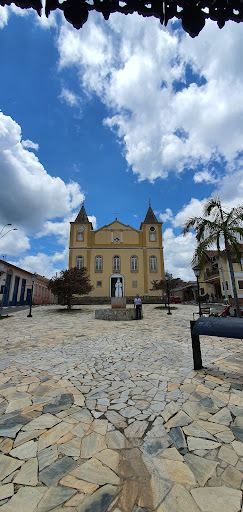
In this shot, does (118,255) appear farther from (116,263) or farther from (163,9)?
(163,9)

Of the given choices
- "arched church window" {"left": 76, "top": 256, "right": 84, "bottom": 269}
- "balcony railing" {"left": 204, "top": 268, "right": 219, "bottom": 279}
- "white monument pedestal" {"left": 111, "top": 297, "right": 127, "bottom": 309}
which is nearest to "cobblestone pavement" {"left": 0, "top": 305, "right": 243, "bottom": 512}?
"white monument pedestal" {"left": 111, "top": 297, "right": 127, "bottom": 309}

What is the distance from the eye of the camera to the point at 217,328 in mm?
3625

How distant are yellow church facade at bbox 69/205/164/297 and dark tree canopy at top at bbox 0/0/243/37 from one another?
92.8ft

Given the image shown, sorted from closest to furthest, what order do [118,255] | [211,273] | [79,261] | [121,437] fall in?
1. [121,437]
2. [211,273]
3. [79,261]
4. [118,255]

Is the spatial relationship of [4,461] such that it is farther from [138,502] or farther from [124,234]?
[124,234]

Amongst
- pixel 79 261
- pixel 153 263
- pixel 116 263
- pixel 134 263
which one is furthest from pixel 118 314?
pixel 153 263

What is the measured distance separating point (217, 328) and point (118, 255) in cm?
2760

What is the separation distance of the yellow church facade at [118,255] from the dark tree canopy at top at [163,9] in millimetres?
28283

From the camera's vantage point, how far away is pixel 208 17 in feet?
5.74

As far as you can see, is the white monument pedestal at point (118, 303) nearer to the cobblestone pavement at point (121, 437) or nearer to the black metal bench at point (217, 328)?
the cobblestone pavement at point (121, 437)

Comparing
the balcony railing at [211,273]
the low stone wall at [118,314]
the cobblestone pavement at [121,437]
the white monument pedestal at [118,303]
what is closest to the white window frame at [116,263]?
the balcony railing at [211,273]

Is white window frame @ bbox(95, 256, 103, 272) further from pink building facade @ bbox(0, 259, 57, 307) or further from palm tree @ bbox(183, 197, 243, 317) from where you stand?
palm tree @ bbox(183, 197, 243, 317)

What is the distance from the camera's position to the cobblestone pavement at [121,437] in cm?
153

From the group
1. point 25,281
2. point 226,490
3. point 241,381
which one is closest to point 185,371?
point 241,381
